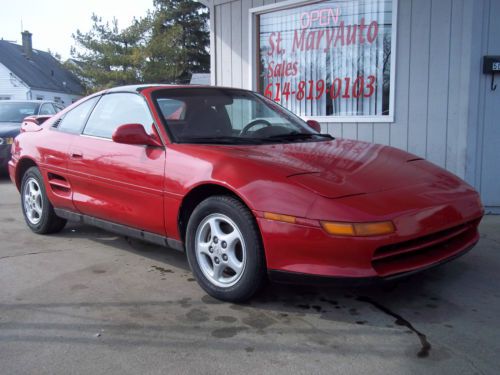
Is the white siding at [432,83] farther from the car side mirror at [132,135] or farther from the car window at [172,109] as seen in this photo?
the car side mirror at [132,135]

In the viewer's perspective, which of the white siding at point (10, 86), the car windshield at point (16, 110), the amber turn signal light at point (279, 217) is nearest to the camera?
the amber turn signal light at point (279, 217)

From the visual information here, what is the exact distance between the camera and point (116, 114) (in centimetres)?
439

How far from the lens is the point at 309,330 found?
2984mm

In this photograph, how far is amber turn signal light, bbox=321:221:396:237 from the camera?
2.88 metres

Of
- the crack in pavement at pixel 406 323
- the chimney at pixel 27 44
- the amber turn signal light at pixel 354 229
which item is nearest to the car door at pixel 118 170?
the amber turn signal light at pixel 354 229

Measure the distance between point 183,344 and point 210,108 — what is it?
2074 millimetres

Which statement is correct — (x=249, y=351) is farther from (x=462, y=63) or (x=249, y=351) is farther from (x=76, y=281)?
(x=462, y=63)

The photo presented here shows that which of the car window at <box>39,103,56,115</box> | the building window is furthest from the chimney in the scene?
the building window

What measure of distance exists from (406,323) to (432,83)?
3758mm

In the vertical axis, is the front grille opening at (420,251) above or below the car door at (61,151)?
below

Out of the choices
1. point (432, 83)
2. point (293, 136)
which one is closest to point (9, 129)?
point (293, 136)

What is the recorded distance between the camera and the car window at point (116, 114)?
412cm

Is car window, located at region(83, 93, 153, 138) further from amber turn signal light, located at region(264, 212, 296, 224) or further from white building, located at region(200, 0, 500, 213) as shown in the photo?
white building, located at region(200, 0, 500, 213)

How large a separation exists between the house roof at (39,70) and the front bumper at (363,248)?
3761cm
